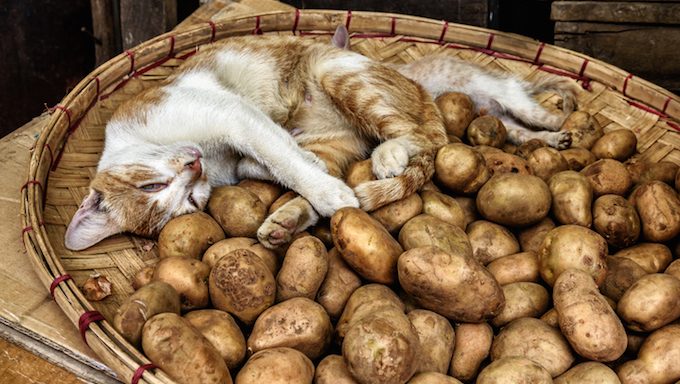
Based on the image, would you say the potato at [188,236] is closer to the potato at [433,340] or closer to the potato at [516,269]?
the potato at [433,340]

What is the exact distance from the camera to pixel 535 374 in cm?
168

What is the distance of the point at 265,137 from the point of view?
2.61 metres

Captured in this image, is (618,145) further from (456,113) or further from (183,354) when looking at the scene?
(183,354)

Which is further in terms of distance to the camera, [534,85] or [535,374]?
[534,85]

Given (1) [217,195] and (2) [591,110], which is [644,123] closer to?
(2) [591,110]

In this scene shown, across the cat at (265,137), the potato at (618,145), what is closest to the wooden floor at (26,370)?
the cat at (265,137)

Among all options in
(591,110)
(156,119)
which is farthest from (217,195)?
(591,110)

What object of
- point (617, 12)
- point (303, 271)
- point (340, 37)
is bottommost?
point (303, 271)

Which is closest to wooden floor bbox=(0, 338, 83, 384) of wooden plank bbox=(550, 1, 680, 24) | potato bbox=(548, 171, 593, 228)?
potato bbox=(548, 171, 593, 228)

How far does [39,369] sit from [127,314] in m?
0.34

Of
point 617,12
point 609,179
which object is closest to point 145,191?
point 609,179

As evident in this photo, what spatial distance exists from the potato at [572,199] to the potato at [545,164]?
0.56ft

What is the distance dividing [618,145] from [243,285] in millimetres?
1686

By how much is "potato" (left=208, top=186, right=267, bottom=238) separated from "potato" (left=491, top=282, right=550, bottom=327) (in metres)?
0.85
